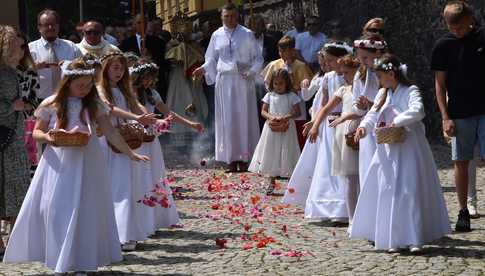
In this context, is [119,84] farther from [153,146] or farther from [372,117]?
[372,117]

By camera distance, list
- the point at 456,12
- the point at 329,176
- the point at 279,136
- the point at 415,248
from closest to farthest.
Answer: the point at 415,248 → the point at 456,12 → the point at 329,176 → the point at 279,136

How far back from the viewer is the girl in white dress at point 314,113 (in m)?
10.9

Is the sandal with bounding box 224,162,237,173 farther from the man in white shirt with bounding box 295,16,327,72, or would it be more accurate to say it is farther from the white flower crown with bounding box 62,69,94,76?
the white flower crown with bounding box 62,69,94,76

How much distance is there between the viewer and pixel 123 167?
31.5ft

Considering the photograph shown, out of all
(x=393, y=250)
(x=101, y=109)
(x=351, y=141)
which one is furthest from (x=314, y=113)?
(x=101, y=109)

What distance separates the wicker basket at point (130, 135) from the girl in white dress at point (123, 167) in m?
0.09

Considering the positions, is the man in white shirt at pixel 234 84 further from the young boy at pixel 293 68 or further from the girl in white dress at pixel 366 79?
the girl in white dress at pixel 366 79

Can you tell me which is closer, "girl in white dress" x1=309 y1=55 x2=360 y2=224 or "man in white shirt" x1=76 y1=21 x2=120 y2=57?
"girl in white dress" x1=309 y1=55 x2=360 y2=224

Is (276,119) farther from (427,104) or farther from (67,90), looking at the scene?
(427,104)

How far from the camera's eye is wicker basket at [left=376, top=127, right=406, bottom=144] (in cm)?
877

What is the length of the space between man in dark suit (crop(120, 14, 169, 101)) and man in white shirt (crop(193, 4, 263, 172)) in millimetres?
2472

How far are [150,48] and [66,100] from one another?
1215 cm

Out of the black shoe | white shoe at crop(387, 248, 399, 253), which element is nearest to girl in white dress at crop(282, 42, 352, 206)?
the black shoe

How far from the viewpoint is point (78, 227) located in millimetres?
7973
